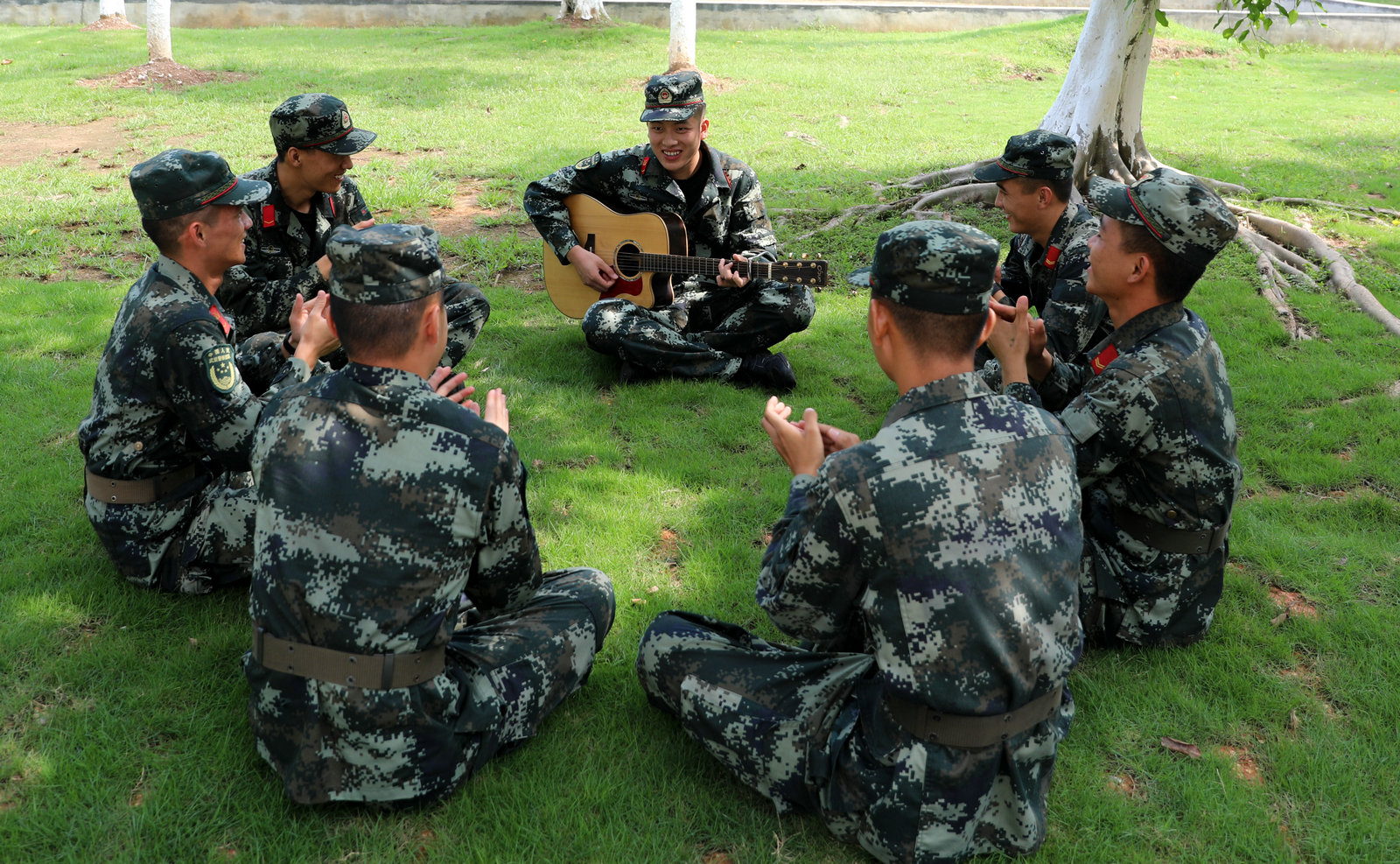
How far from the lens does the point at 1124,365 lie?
3.77m

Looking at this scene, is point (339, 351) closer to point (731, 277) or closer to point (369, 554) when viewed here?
point (731, 277)

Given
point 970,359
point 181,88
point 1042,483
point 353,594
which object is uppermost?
point 181,88

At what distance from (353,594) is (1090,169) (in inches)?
358

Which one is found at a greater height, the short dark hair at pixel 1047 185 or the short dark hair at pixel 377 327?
the short dark hair at pixel 1047 185

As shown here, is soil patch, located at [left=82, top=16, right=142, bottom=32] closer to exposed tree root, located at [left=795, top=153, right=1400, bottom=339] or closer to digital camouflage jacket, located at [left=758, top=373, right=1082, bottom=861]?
exposed tree root, located at [left=795, top=153, right=1400, bottom=339]

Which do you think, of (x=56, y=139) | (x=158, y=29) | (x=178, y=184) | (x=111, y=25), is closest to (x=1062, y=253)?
(x=178, y=184)

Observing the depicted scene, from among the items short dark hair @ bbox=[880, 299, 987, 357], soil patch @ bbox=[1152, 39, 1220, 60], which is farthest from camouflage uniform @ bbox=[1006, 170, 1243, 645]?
soil patch @ bbox=[1152, 39, 1220, 60]

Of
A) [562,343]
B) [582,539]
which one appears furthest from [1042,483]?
[562,343]

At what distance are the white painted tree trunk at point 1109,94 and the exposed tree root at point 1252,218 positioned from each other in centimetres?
2

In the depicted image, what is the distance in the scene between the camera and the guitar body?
263 inches

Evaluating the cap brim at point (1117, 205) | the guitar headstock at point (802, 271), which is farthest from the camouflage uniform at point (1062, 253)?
the cap brim at point (1117, 205)

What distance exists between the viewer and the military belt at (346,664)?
295 cm

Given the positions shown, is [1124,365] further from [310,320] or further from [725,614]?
[310,320]

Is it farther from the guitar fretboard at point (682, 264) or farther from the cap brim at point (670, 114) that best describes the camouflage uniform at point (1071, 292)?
the cap brim at point (670, 114)
